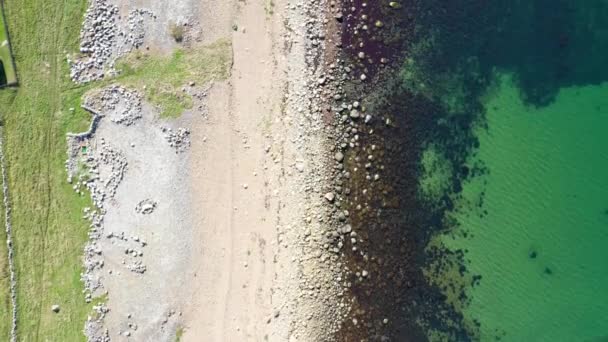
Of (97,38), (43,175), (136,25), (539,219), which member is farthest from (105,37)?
(539,219)

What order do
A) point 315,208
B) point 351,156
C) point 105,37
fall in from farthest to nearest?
point 351,156
point 315,208
point 105,37

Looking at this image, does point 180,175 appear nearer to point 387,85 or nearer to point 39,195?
point 39,195

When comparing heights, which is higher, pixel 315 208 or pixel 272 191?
pixel 272 191

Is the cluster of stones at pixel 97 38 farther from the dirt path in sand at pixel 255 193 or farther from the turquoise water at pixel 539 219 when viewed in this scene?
the turquoise water at pixel 539 219

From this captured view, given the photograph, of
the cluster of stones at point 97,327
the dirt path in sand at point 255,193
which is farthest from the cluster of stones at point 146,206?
the cluster of stones at point 97,327

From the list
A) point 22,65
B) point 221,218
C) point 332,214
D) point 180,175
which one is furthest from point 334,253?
point 22,65

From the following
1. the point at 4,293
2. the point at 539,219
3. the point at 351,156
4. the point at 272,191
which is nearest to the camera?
the point at 4,293

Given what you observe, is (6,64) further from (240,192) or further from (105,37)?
(240,192)
